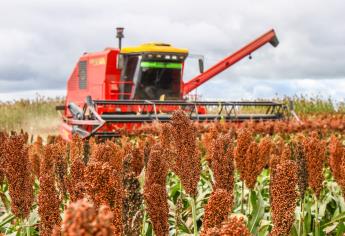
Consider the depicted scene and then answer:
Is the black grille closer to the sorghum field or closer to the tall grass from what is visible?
the tall grass

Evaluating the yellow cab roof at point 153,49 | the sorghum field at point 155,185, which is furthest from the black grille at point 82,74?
the sorghum field at point 155,185

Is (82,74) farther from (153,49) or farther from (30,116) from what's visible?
(30,116)

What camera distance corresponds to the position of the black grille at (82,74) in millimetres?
18531

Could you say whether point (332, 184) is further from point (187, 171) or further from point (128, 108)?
point (128, 108)

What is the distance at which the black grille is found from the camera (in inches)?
730

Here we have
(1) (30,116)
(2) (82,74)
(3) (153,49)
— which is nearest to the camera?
(3) (153,49)

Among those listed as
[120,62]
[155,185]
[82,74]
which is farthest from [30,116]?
[155,185]

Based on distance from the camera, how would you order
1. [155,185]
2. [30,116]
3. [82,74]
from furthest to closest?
[30,116], [82,74], [155,185]

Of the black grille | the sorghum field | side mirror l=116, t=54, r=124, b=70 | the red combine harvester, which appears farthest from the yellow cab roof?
the sorghum field

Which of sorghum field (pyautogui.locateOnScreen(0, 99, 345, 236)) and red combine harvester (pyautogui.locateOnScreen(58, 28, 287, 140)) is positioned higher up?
red combine harvester (pyautogui.locateOnScreen(58, 28, 287, 140))

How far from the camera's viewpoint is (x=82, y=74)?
18.7 meters

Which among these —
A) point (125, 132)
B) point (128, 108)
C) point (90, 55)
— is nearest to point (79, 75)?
point (90, 55)

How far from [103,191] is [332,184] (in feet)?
13.4

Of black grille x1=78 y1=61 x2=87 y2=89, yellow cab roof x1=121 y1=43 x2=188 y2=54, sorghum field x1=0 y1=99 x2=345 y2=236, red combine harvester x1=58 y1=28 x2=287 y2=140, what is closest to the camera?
sorghum field x1=0 y1=99 x2=345 y2=236
